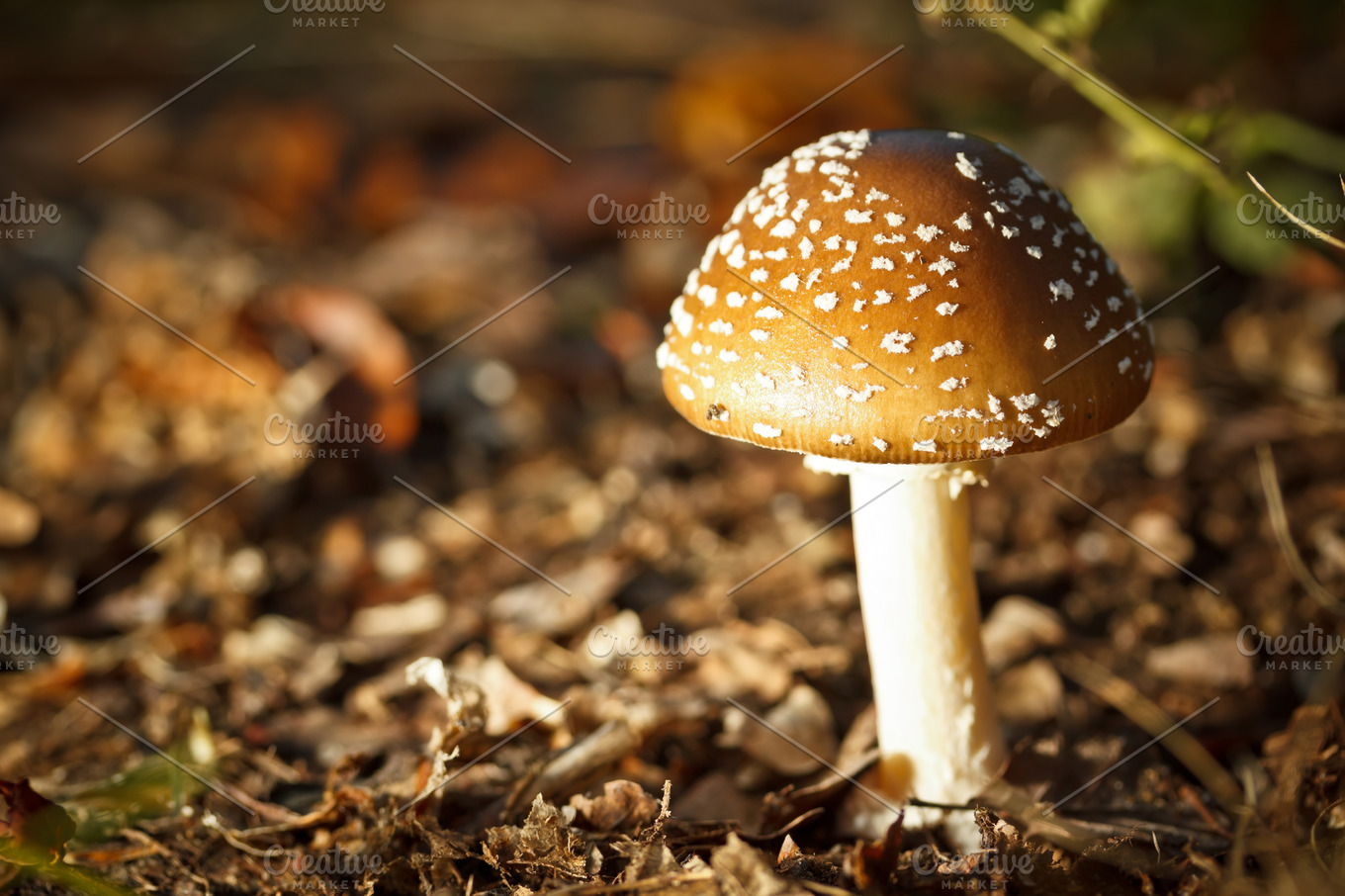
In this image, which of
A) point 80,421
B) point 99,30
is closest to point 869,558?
point 80,421

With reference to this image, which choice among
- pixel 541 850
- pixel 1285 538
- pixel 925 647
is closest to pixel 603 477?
pixel 925 647

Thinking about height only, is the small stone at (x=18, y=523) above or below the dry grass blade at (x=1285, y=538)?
below

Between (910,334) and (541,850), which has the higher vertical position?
(910,334)

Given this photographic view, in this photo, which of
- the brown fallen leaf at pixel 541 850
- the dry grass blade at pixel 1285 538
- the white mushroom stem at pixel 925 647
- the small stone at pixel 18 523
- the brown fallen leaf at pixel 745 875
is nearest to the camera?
the brown fallen leaf at pixel 745 875

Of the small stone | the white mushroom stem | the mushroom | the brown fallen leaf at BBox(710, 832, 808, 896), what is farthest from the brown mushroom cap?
the small stone

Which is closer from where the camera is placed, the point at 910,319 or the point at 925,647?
the point at 910,319

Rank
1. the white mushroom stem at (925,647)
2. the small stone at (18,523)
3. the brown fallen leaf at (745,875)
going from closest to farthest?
the brown fallen leaf at (745,875)
the white mushroom stem at (925,647)
the small stone at (18,523)

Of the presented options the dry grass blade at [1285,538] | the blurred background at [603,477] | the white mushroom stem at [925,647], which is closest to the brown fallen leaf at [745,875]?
the blurred background at [603,477]

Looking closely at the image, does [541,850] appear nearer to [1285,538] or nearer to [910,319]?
[910,319]

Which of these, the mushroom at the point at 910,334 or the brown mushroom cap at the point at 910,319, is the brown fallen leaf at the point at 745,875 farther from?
the brown mushroom cap at the point at 910,319
